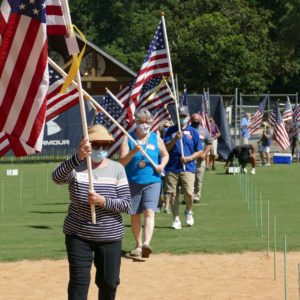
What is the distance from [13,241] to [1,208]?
560 centimetres

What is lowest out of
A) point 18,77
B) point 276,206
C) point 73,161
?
point 276,206

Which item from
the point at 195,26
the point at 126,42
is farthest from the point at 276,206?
the point at 126,42

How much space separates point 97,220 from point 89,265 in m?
0.40

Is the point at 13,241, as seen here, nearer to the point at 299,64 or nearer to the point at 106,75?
the point at 106,75

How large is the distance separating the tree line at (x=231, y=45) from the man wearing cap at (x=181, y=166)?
127 ft

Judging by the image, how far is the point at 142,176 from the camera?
→ 1445 cm

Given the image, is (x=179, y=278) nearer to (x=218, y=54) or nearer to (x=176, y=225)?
(x=176, y=225)

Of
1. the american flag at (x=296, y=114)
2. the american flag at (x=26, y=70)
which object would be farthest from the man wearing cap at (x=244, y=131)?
the american flag at (x=26, y=70)

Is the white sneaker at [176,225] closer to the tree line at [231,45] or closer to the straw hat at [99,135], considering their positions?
the straw hat at [99,135]

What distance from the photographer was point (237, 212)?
20.7m

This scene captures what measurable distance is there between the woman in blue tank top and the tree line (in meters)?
42.0

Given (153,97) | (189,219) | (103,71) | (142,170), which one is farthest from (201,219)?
(103,71)

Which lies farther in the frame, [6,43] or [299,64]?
[299,64]

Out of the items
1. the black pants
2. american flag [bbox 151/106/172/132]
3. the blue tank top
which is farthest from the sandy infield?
american flag [bbox 151/106/172/132]
